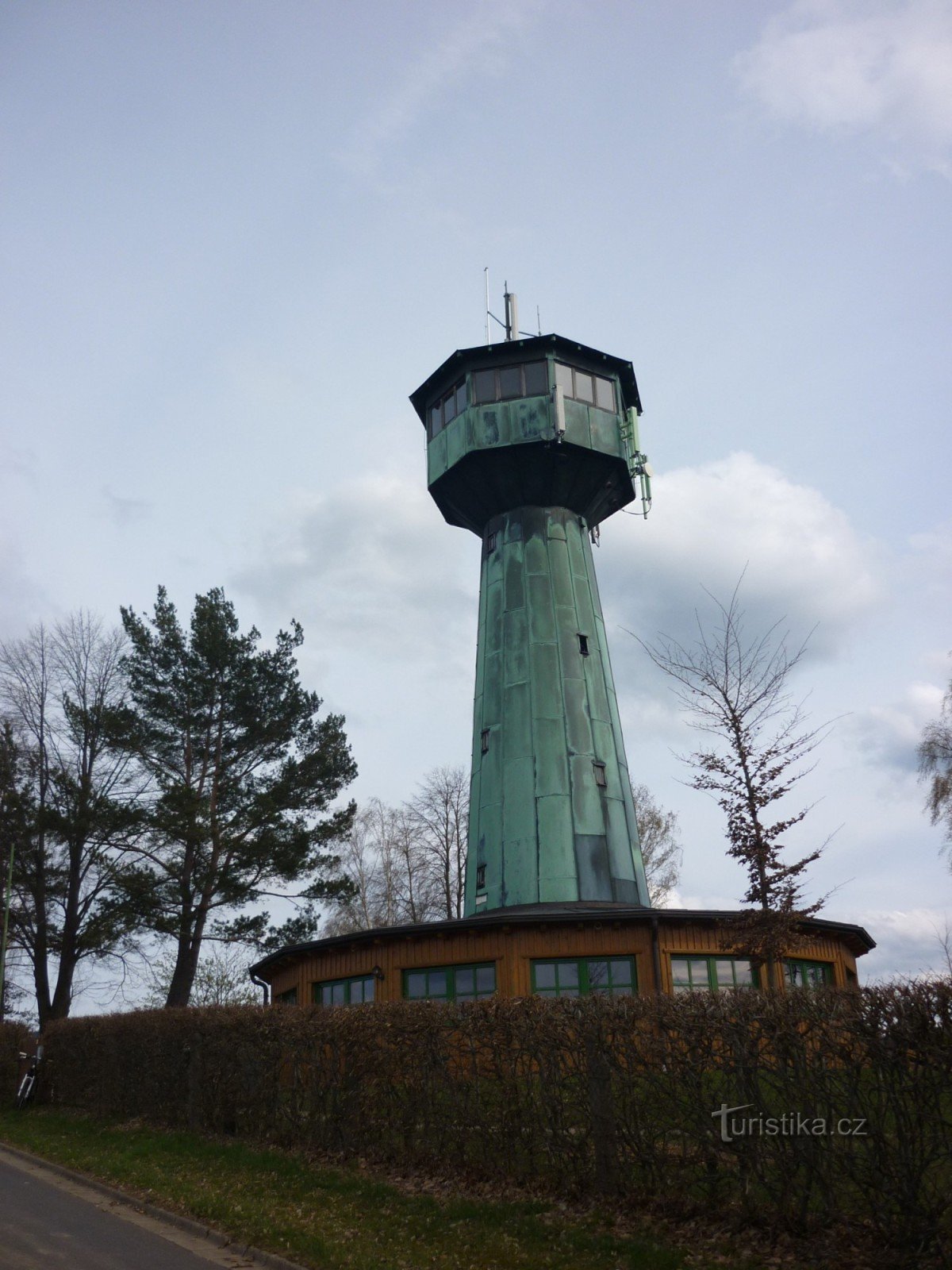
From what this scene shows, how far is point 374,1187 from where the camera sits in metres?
11.1

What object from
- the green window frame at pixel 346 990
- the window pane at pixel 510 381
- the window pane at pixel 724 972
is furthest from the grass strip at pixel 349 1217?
the window pane at pixel 510 381

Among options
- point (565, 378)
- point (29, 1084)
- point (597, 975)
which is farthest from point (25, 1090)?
Result: point (565, 378)

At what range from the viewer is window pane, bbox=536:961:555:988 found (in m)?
19.3

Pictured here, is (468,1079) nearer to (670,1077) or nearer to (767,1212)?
(670,1077)

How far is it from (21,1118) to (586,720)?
523 inches

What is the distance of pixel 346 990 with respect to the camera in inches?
846

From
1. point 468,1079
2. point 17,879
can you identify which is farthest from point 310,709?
point 468,1079

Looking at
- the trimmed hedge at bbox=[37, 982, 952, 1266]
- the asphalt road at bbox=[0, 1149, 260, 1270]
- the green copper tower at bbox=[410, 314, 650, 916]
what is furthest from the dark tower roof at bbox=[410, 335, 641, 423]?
the asphalt road at bbox=[0, 1149, 260, 1270]

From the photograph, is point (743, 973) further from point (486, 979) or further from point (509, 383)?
point (509, 383)

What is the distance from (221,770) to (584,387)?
15171 millimetres

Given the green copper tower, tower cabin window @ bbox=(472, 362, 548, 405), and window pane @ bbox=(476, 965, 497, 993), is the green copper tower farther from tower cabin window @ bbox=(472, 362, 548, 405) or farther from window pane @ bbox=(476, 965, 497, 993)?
window pane @ bbox=(476, 965, 497, 993)

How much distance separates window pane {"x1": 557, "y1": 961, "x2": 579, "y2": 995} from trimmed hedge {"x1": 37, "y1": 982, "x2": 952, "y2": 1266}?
6.47 m

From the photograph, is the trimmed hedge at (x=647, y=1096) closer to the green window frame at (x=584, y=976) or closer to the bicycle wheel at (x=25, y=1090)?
the green window frame at (x=584, y=976)

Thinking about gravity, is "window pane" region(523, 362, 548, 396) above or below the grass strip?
above
